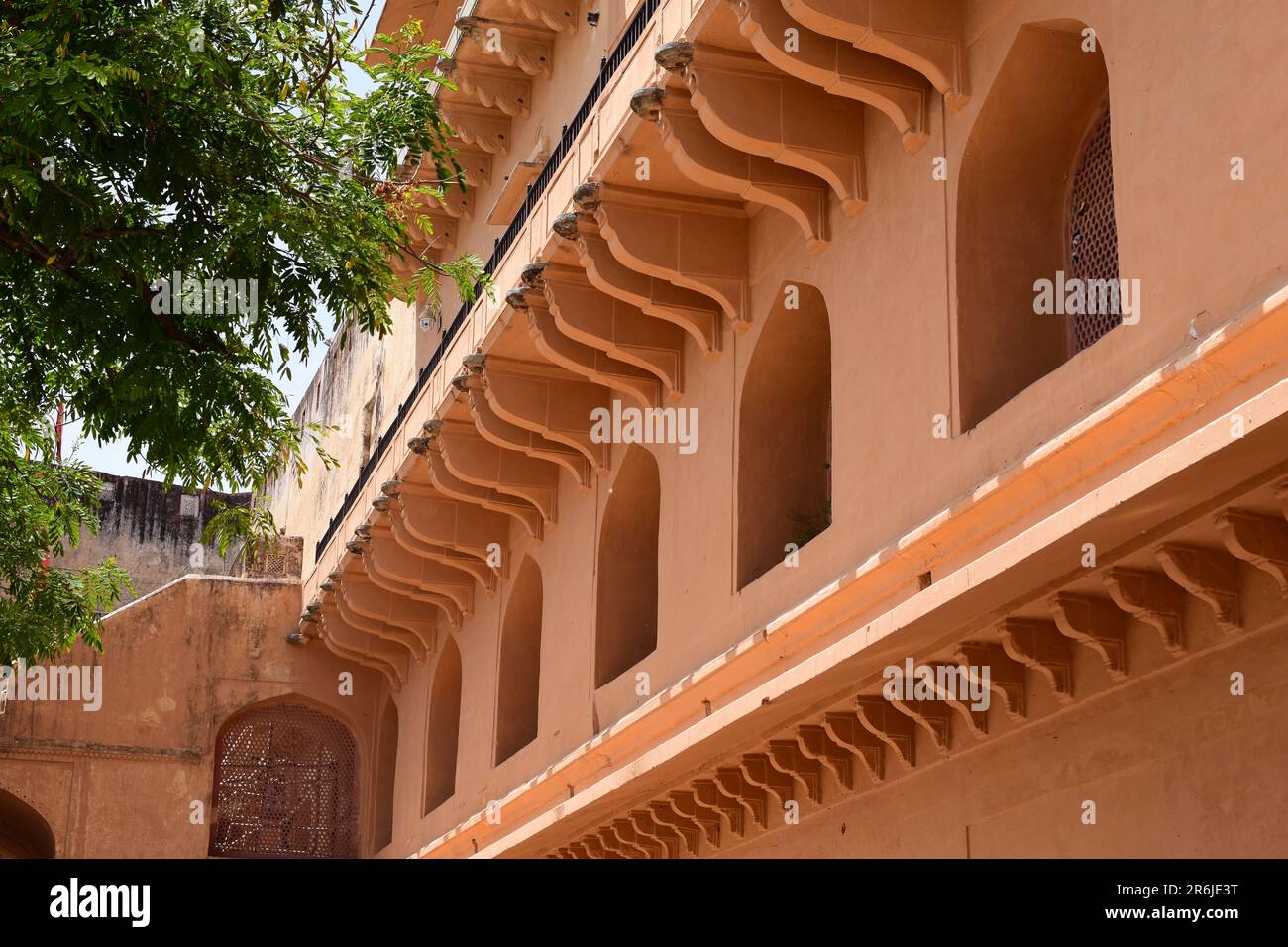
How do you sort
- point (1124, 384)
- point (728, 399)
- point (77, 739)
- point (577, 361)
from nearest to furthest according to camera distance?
1. point (1124, 384)
2. point (728, 399)
3. point (577, 361)
4. point (77, 739)

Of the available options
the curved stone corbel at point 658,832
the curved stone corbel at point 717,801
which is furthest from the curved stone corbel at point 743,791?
the curved stone corbel at point 658,832

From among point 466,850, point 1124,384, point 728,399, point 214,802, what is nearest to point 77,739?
point 214,802

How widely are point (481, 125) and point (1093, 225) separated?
29.3 ft

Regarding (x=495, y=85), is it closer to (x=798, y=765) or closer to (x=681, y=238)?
(x=681, y=238)

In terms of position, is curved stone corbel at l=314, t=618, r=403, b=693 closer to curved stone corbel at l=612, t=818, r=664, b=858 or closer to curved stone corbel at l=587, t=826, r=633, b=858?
curved stone corbel at l=587, t=826, r=633, b=858

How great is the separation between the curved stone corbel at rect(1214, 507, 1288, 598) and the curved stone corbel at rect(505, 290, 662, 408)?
5.95 metres

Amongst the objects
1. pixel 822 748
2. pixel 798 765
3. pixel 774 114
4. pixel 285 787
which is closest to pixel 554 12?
pixel 774 114

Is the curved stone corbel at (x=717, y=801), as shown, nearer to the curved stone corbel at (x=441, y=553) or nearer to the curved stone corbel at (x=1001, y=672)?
the curved stone corbel at (x=1001, y=672)

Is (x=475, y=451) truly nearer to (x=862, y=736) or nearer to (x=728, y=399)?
(x=728, y=399)

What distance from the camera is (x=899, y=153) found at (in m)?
8.88

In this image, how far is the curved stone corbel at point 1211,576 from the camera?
653cm

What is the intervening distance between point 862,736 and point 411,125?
11.9 ft

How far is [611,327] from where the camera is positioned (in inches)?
450
